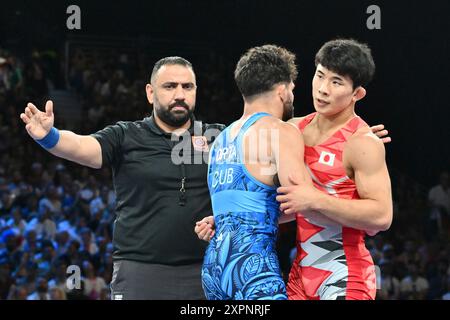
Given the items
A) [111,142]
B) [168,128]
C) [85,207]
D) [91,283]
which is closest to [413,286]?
[91,283]

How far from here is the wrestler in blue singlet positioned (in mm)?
3441

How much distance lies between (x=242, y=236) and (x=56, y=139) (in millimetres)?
1303

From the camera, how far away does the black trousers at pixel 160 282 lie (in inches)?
174

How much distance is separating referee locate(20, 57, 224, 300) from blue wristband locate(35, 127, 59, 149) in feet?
0.18

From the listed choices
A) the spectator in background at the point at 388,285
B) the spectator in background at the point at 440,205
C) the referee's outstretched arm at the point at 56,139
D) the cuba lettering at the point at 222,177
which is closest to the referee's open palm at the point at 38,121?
the referee's outstretched arm at the point at 56,139

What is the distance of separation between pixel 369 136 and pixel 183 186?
4.27 feet

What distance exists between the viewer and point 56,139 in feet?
13.9

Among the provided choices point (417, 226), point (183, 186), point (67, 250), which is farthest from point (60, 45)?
point (183, 186)

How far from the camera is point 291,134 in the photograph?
11.3 ft

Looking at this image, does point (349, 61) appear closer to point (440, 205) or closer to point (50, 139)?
point (50, 139)

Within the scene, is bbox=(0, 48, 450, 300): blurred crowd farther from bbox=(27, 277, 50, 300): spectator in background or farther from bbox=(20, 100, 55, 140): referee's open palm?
bbox=(20, 100, 55, 140): referee's open palm

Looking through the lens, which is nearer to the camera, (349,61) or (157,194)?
(349,61)

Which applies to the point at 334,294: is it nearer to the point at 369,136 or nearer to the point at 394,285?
the point at 369,136

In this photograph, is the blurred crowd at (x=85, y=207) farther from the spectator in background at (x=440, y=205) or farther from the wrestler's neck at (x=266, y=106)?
the wrestler's neck at (x=266, y=106)
